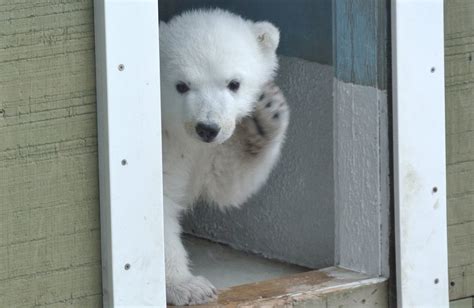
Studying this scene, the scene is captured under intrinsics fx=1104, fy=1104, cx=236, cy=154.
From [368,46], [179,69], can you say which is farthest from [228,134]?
[368,46]

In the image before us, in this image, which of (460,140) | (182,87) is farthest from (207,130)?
(460,140)

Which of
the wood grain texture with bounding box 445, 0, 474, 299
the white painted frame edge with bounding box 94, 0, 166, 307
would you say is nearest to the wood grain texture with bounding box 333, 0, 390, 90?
the wood grain texture with bounding box 445, 0, 474, 299

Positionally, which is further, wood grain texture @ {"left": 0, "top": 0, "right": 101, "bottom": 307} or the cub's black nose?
the cub's black nose

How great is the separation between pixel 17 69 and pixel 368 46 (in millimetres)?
1185

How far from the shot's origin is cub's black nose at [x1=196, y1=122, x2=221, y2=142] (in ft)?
11.1

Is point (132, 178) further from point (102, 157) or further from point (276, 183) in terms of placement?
point (276, 183)

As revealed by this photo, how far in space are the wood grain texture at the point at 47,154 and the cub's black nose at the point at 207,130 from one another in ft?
1.79

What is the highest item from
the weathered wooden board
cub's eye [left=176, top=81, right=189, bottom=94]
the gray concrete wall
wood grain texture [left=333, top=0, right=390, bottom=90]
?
wood grain texture [left=333, top=0, right=390, bottom=90]

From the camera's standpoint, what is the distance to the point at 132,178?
9.63ft

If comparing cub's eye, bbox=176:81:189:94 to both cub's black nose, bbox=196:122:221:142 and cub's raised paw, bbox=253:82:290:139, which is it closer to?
cub's black nose, bbox=196:122:221:142

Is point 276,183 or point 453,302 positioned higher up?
point 276,183

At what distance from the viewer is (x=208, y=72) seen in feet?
11.6

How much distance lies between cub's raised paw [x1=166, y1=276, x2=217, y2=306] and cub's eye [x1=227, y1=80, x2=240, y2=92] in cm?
65

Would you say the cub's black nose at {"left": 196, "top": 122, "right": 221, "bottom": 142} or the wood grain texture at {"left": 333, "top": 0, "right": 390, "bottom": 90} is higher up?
the wood grain texture at {"left": 333, "top": 0, "right": 390, "bottom": 90}
